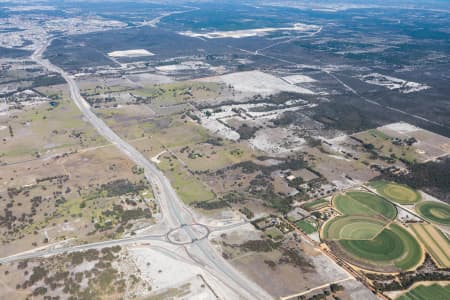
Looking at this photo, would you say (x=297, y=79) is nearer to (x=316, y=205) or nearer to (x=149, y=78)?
(x=149, y=78)

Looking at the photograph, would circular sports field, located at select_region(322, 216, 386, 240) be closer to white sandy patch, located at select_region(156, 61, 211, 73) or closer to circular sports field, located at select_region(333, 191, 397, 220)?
circular sports field, located at select_region(333, 191, 397, 220)

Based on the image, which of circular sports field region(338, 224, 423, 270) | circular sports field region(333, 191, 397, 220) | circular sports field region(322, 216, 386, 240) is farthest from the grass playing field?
circular sports field region(333, 191, 397, 220)

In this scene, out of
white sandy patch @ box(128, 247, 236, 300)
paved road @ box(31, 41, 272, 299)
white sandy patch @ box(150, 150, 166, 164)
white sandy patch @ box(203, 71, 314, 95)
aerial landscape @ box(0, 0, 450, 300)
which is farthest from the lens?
white sandy patch @ box(203, 71, 314, 95)

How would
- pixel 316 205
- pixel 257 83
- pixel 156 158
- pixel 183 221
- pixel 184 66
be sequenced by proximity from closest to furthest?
pixel 183 221
pixel 316 205
pixel 156 158
pixel 257 83
pixel 184 66

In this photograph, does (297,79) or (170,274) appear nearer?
(170,274)

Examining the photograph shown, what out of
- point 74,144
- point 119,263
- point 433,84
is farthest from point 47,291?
point 433,84

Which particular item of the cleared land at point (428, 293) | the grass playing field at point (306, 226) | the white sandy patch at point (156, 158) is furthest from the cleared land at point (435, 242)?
the white sandy patch at point (156, 158)

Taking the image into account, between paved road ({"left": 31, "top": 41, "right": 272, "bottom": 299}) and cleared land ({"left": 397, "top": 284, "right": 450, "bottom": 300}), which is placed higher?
cleared land ({"left": 397, "top": 284, "right": 450, "bottom": 300})

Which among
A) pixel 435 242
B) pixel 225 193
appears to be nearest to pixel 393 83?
pixel 435 242
